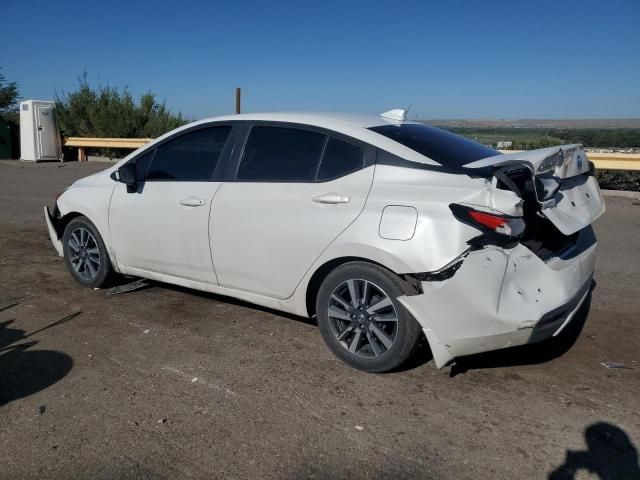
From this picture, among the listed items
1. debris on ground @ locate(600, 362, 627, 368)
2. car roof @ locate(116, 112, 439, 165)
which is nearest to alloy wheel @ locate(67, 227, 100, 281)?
car roof @ locate(116, 112, 439, 165)

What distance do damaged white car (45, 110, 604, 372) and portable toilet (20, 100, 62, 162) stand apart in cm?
1499

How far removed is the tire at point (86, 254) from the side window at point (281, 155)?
1.79m

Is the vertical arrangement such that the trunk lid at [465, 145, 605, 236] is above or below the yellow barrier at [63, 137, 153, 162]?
below

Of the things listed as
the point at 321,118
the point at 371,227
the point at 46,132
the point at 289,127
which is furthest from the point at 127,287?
the point at 46,132

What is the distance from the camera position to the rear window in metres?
3.85

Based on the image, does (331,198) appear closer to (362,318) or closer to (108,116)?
(362,318)

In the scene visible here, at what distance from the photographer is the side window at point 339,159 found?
392cm

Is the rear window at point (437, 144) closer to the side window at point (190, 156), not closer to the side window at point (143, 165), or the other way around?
the side window at point (190, 156)

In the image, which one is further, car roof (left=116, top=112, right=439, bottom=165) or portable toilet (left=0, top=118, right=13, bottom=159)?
portable toilet (left=0, top=118, right=13, bottom=159)

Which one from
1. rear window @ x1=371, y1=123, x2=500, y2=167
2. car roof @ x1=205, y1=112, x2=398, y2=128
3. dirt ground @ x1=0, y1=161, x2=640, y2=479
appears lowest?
dirt ground @ x1=0, y1=161, x2=640, y2=479

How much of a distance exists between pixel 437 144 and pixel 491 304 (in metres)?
1.29

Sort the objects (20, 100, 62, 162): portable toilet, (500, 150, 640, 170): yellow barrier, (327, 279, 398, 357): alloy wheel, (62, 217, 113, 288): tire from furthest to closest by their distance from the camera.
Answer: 1. (20, 100, 62, 162): portable toilet
2. (500, 150, 640, 170): yellow barrier
3. (62, 217, 113, 288): tire
4. (327, 279, 398, 357): alloy wheel

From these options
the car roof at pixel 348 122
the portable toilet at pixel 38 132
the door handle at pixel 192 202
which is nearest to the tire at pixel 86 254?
the door handle at pixel 192 202

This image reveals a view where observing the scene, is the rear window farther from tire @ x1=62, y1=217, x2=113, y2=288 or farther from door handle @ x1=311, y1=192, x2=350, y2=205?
tire @ x1=62, y1=217, x2=113, y2=288
